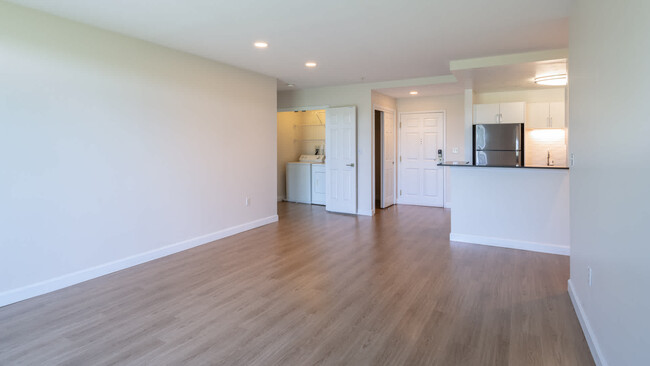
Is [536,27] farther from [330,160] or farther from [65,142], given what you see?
[65,142]

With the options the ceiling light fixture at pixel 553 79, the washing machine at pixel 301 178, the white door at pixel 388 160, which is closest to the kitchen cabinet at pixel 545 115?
the ceiling light fixture at pixel 553 79

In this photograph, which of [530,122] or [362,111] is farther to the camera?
[362,111]

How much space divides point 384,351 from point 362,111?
505 centimetres

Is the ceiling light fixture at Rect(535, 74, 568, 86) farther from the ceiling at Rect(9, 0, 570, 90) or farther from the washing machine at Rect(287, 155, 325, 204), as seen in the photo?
the washing machine at Rect(287, 155, 325, 204)

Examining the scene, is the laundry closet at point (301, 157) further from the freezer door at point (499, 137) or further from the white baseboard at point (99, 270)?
the freezer door at point (499, 137)

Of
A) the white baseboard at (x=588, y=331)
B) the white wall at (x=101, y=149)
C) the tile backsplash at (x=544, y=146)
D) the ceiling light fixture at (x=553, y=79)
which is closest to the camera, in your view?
the white baseboard at (x=588, y=331)

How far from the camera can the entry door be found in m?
7.72

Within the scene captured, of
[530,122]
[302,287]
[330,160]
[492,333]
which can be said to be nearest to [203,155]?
[302,287]

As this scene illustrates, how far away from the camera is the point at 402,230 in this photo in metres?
5.62

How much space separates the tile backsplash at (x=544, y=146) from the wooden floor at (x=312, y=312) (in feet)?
9.49

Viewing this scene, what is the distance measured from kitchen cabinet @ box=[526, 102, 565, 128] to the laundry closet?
13.3 feet

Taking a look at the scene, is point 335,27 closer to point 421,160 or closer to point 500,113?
point 500,113

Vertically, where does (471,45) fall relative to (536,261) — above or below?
above

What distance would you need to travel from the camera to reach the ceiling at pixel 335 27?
10.1 feet
